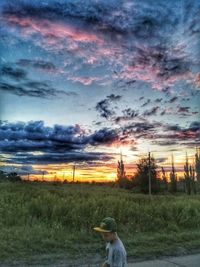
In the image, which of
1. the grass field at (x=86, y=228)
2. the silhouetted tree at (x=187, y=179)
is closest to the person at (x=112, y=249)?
the grass field at (x=86, y=228)

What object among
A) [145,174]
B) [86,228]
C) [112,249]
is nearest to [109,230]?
[112,249]

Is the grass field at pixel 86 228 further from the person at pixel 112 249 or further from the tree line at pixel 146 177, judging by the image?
the tree line at pixel 146 177

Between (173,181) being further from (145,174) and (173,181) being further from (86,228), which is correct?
(86,228)

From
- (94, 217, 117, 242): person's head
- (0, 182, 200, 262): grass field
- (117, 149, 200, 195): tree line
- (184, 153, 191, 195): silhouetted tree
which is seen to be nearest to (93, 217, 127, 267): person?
(94, 217, 117, 242): person's head

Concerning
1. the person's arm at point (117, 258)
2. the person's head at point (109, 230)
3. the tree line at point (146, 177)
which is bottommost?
the person's arm at point (117, 258)

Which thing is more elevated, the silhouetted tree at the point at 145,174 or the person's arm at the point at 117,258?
the silhouetted tree at the point at 145,174

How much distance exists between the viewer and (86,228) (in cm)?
1059

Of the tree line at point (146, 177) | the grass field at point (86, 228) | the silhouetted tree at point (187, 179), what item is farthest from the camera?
the silhouetted tree at point (187, 179)

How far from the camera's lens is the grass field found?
28.6 ft

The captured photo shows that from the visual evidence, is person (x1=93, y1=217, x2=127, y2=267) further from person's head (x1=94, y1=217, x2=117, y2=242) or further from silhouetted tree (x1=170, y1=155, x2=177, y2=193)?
silhouetted tree (x1=170, y1=155, x2=177, y2=193)

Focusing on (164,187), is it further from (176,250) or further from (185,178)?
(176,250)

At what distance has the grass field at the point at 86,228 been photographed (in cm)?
873

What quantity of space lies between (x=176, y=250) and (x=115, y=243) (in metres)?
5.41

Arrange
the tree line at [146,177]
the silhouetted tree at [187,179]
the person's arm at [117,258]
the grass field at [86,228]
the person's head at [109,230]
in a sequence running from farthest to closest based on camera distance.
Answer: the silhouetted tree at [187,179] < the tree line at [146,177] < the grass field at [86,228] < the person's head at [109,230] < the person's arm at [117,258]
